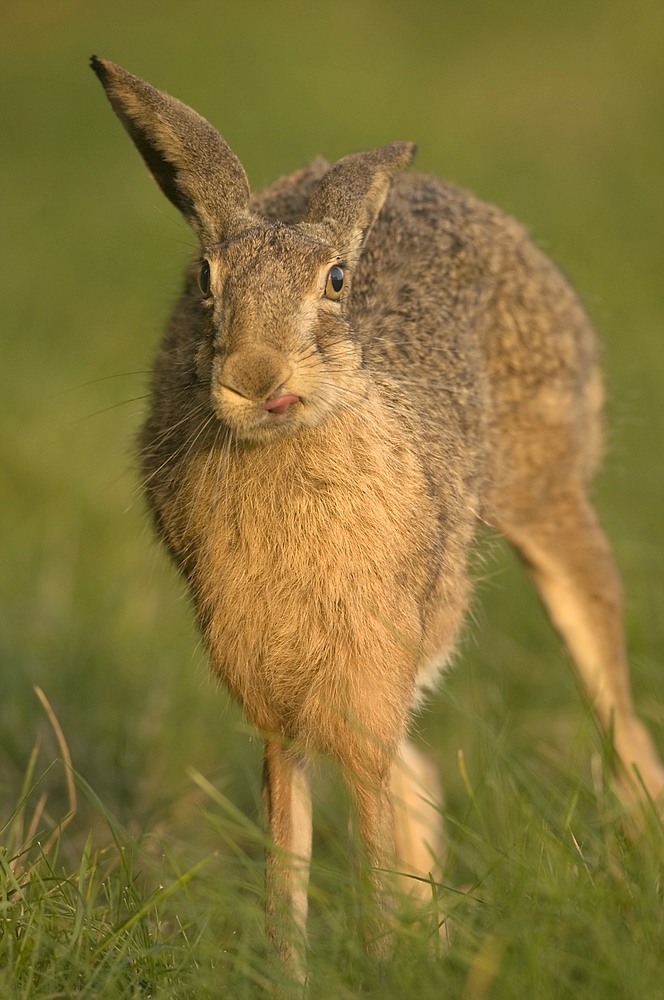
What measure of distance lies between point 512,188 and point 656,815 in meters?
9.19

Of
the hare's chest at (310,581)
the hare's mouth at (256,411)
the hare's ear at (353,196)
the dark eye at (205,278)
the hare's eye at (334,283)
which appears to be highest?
the hare's ear at (353,196)

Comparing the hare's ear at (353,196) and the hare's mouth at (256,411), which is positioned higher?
the hare's ear at (353,196)

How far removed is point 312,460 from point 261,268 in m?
0.51

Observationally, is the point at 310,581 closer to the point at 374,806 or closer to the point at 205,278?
the point at 374,806

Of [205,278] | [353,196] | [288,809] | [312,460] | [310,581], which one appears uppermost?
[353,196]

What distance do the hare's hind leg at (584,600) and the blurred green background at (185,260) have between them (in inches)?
7.4

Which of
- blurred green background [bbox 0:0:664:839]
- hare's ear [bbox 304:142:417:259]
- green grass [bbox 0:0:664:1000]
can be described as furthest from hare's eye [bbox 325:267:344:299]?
green grass [bbox 0:0:664:1000]

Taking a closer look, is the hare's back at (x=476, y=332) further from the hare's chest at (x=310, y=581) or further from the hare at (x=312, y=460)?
the hare's chest at (x=310, y=581)

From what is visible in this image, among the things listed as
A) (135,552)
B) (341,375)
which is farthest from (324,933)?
(135,552)

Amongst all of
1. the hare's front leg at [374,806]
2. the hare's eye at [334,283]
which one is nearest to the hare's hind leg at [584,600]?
the hare's front leg at [374,806]

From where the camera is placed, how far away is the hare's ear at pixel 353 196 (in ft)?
11.8

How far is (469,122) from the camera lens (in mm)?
13594

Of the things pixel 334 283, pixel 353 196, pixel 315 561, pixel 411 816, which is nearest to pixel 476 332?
pixel 353 196

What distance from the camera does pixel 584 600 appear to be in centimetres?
523
